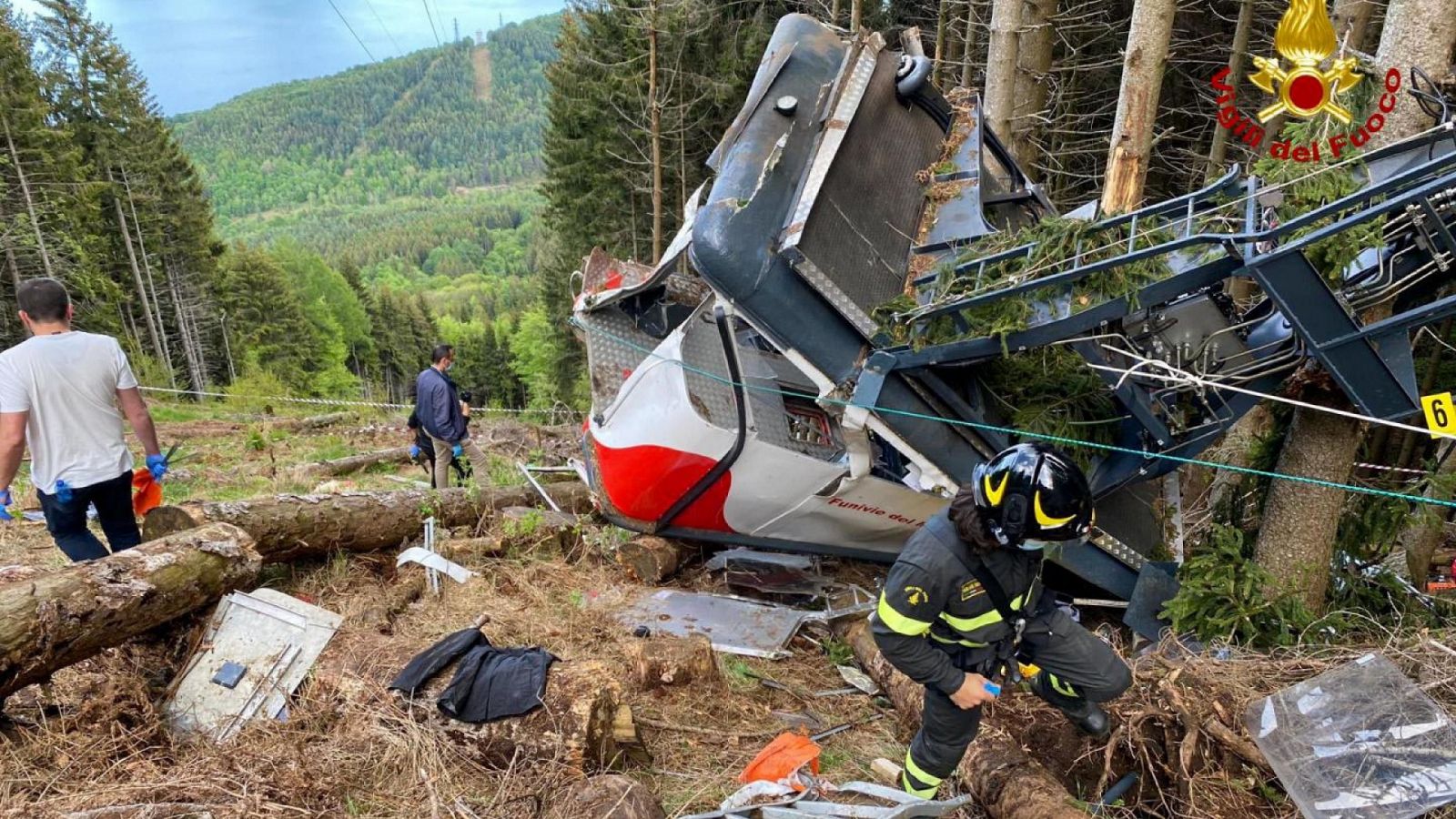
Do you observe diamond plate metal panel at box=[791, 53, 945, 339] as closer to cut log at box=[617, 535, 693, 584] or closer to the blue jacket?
cut log at box=[617, 535, 693, 584]

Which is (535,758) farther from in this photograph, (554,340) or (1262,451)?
(554,340)

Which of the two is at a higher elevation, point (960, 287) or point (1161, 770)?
point (960, 287)

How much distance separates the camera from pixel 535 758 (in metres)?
2.76

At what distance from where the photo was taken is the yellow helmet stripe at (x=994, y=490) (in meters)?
2.29

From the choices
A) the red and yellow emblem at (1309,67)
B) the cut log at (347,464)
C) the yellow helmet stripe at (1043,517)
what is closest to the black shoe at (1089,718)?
the yellow helmet stripe at (1043,517)

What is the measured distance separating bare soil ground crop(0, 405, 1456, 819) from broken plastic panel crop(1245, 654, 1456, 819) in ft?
0.33

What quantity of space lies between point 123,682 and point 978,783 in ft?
10.9

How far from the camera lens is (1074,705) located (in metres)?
2.72

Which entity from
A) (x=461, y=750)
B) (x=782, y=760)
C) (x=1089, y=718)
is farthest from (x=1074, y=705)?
(x=461, y=750)

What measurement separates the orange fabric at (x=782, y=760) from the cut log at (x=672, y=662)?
552 mm

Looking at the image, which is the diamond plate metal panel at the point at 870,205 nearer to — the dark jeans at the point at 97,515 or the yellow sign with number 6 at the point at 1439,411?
the yellow sign with number 6 at the point at 1439,411

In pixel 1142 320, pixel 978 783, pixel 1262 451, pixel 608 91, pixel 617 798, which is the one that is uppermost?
pixel 608 91

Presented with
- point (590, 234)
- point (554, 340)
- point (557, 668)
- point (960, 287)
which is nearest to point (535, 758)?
point (557, 668)

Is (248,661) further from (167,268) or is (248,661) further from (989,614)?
(167,268)
